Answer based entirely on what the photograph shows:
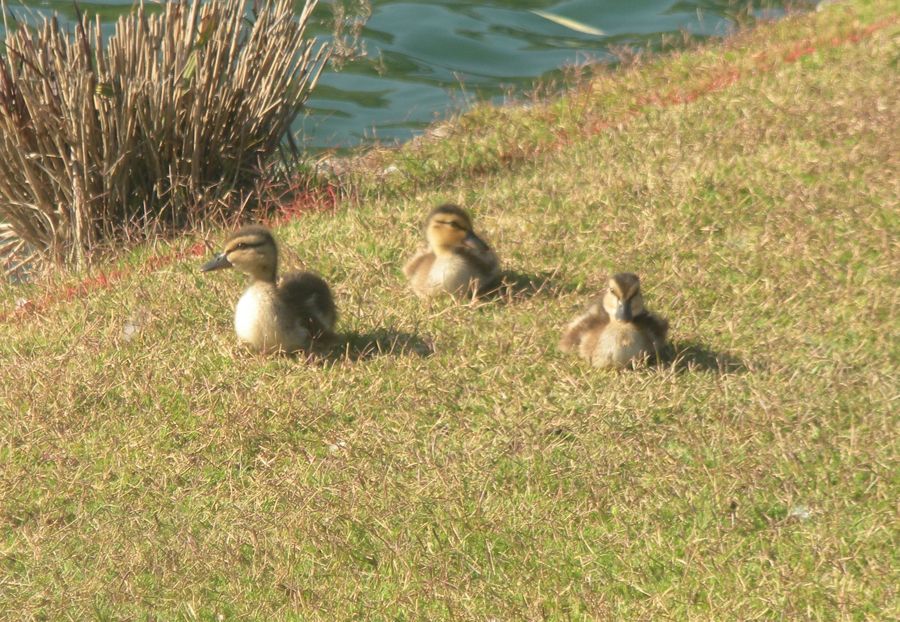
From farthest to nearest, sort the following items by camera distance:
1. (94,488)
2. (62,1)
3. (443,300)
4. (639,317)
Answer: (62,1)
(443,300)
(639,317)
(94,488)

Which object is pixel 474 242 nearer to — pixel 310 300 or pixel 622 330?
pixel 310 300

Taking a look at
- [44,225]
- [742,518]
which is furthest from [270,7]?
[742,518]

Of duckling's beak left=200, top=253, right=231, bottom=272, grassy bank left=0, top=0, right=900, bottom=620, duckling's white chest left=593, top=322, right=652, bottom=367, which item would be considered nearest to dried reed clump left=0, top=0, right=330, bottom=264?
grassy bank left=0, top=0, right=900, bottom=620

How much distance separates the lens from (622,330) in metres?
6.72

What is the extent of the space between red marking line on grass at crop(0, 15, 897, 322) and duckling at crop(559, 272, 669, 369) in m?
3.34

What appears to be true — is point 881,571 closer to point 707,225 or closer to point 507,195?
point 707,225

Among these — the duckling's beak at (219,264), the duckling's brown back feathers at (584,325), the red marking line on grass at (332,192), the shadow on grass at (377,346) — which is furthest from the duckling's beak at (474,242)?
the red marking line on grass at (332,192)

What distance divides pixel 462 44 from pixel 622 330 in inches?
607

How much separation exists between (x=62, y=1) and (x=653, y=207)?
13.4 meters

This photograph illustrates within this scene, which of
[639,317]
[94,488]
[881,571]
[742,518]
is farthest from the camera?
[639,317]

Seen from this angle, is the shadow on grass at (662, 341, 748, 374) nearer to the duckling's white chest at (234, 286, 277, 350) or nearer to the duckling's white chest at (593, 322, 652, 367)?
the duckling's white chest at (593, 322, 652, 367)

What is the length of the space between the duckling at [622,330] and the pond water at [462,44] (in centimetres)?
1060

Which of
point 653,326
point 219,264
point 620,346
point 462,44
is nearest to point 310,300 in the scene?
point 219,264

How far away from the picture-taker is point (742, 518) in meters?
5.32
